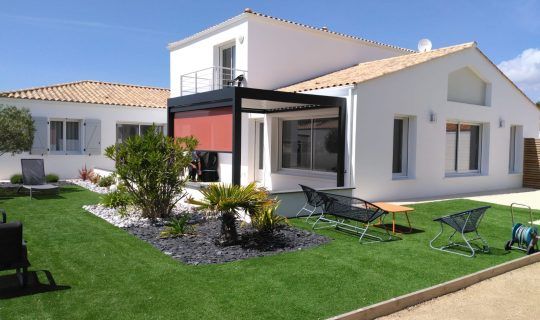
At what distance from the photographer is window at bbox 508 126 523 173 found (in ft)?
68.4

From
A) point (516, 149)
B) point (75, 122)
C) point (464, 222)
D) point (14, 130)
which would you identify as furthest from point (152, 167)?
point (516, 149)

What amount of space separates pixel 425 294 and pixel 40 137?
62.0 ft

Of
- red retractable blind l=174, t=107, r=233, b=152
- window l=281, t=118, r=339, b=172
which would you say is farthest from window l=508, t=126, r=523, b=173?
red retractable blind l=174, t=107, r=233, b=152

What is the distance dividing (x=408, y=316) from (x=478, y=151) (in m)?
15.6

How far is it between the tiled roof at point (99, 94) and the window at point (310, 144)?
9574 millimetres

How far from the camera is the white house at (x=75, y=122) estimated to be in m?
19.6

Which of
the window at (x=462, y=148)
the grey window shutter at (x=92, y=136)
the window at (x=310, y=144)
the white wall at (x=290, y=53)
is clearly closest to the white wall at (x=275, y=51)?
the white wall at (x=290, y=53)

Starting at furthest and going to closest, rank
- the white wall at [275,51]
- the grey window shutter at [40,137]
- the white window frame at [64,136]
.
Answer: the white window frame at [64,136], the grey window shutter at [40,137], the white wall at [275,51]

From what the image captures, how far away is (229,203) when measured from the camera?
26.7ft

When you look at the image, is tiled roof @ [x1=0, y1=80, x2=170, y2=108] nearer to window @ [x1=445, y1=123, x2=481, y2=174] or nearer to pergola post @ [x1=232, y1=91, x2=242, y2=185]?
pergola post @ [x1=232, y1=91, x2=242, y2=185]

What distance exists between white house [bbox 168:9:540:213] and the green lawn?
3770 millimetres

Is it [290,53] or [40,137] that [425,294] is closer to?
[290,53]

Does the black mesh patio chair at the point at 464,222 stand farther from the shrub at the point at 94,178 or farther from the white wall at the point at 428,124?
the shrub at the point at 94,178

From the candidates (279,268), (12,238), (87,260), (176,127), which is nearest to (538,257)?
(279,268)
